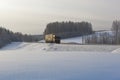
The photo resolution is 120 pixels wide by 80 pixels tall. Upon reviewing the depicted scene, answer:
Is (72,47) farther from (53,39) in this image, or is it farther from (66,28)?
(66,28)

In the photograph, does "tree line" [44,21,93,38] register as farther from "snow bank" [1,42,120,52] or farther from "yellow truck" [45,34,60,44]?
"snow bank" [1,42,120,52]

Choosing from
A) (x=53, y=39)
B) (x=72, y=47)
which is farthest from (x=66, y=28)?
(x=72, y=47)

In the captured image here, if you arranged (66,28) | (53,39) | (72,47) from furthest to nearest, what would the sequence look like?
(66,28) < (53,39) < (72,47)

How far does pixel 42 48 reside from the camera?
5356cm

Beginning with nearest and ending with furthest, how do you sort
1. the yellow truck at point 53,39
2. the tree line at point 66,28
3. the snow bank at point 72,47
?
the snow bank at point 72,47
the yellow truck at point 53,39
the tree line at point 66,28

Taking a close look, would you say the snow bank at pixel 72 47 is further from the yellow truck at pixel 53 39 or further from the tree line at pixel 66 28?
the tree line at pixel 66 28

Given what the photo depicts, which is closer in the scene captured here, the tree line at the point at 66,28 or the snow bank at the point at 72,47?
the snow bank at the point at 72,47

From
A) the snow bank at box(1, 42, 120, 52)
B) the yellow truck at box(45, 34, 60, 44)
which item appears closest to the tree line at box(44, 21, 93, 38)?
the yellow truck at box(45, 34, 60, 44)

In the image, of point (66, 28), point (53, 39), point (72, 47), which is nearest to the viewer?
point (72, 47)

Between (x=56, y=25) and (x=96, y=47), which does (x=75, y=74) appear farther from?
(x=56, y=25)

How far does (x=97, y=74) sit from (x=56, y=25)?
10317 centimetres

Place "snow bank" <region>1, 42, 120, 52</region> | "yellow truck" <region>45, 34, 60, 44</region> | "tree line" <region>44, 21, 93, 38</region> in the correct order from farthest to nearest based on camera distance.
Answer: "tree line" <region>44, 21, 93, 38</region> < "yellow truck" <region>45, 34, 60, 44</region> < "snow bank" <region>1, 42, 120, 52</region>

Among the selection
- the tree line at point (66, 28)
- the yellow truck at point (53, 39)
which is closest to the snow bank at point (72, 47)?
the yellow truck at point (53, 39)

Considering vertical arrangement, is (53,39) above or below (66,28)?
above
